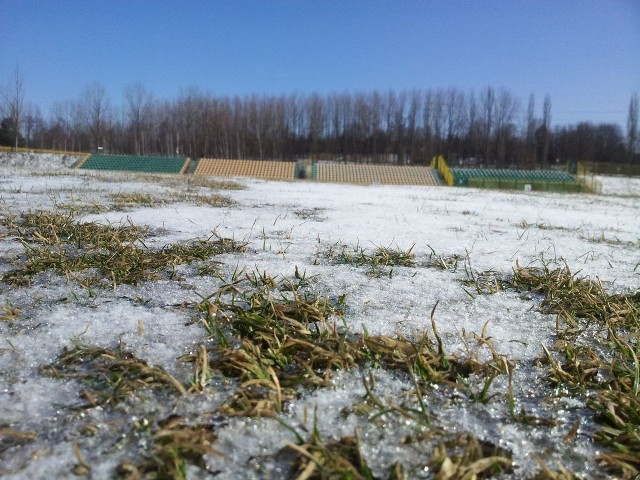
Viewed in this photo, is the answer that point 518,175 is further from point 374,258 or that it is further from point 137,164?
point 374,258

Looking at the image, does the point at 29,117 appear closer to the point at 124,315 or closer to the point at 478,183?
the point at 478,183

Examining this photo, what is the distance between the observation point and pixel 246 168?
28.8 m

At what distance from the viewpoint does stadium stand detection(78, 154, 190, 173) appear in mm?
25625

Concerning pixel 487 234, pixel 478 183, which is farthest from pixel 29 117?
pixel 487 234

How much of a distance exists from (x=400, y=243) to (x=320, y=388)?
1.72 m

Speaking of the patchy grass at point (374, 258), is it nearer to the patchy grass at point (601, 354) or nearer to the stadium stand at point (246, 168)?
the patchy grass at point (601, 354)

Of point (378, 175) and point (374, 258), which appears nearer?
point (374, 258)

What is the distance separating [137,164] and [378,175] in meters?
15.9

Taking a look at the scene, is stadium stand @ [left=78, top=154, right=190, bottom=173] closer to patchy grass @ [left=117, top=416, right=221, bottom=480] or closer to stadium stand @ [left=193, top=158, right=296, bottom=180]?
stadium stand @ [left=193, top=158, right=296, bottom=180]

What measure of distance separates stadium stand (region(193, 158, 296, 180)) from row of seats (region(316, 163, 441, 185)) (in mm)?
2206

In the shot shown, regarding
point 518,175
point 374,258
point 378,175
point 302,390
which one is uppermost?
point 518,175

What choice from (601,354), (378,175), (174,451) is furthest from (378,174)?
(174,451)

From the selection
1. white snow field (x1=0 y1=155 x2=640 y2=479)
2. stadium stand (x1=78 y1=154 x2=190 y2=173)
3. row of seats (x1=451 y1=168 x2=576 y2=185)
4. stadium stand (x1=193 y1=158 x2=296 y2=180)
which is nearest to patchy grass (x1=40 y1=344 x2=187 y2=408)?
white snow field (x1=0 y1=155 x2=640 y2=479)

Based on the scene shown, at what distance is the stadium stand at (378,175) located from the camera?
92.0 ft
